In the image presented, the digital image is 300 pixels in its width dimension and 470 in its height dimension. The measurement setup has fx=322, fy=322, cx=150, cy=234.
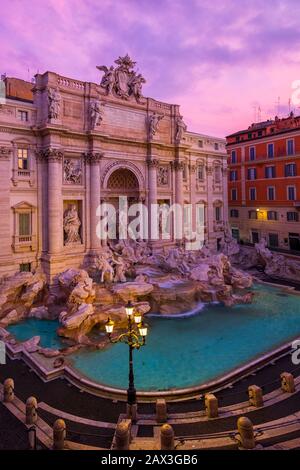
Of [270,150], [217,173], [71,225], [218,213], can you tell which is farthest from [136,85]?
[270,150]

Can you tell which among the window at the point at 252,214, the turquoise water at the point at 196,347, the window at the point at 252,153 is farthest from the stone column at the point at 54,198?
the window at the point at 252,214

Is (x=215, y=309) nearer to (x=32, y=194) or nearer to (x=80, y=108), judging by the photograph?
(x=32, y=194)

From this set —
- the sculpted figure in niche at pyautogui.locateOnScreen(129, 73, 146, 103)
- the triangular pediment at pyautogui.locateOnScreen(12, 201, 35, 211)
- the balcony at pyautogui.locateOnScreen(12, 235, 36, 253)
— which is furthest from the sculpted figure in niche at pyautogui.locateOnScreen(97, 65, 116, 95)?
the balcony at pyautogui.locateOnScreen(12, 235, 36, 253)

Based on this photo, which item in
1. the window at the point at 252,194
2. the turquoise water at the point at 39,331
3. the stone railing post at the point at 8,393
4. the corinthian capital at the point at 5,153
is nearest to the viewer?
the stone railing post at the point at 8,393

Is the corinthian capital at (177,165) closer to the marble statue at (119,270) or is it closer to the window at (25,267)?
the marble statue at (119,270)

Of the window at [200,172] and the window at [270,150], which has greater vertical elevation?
the window at [270,150]

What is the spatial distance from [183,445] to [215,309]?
1185cm

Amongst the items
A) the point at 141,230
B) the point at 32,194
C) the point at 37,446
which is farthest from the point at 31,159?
the point at 37,446

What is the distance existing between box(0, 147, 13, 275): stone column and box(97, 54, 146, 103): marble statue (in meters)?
8.78

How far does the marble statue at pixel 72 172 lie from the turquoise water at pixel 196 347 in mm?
9792

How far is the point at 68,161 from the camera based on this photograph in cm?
2144

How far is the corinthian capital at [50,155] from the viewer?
786 inches

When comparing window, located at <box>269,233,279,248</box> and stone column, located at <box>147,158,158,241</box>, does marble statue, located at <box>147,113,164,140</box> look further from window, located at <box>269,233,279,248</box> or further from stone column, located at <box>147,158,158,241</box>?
window, located at <box>269,233,279,248</box>

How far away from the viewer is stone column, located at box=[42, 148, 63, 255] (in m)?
20.2
